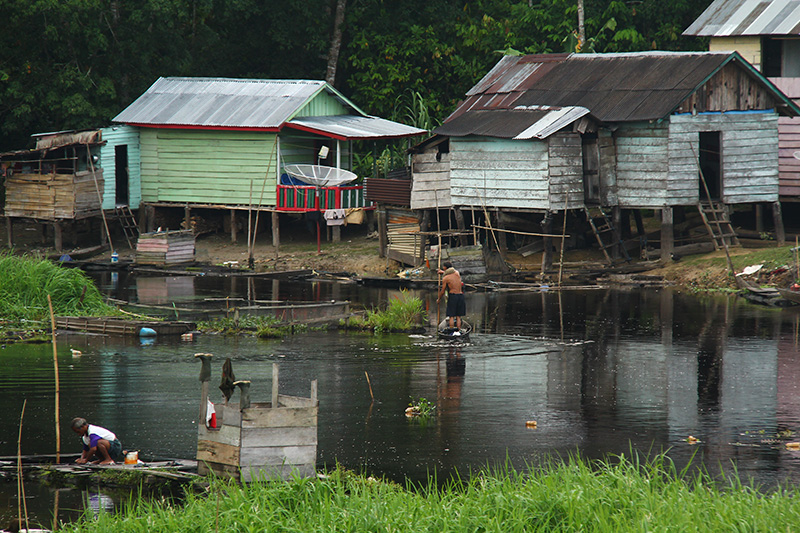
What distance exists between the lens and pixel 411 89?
3934 centimetres

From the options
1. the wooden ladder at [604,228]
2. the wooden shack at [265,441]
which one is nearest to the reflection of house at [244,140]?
the wooden ladder at [604,228]

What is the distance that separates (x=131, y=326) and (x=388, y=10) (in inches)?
865

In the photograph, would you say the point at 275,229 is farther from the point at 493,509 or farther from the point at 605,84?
the point at 493,509

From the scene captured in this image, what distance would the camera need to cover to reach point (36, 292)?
2302cm

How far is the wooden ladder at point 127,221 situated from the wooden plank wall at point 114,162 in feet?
0.77

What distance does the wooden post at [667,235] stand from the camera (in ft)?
93.7

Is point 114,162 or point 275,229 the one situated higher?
point 114,162

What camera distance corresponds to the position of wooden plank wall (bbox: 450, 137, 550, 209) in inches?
1128

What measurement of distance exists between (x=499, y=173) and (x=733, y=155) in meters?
6.09

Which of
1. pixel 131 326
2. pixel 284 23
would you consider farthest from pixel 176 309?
pixel 284 23

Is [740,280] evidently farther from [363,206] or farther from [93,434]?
[93,434]

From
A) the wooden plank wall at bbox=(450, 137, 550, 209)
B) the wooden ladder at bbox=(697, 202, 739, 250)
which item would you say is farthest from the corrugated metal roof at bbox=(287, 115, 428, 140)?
the wooden ladder at bbox=(697, 202, 739, 250)

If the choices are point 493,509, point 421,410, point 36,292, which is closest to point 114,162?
point 36,292

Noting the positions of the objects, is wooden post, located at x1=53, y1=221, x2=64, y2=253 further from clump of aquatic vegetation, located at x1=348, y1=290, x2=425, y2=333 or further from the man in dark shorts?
the man in dark shorts
